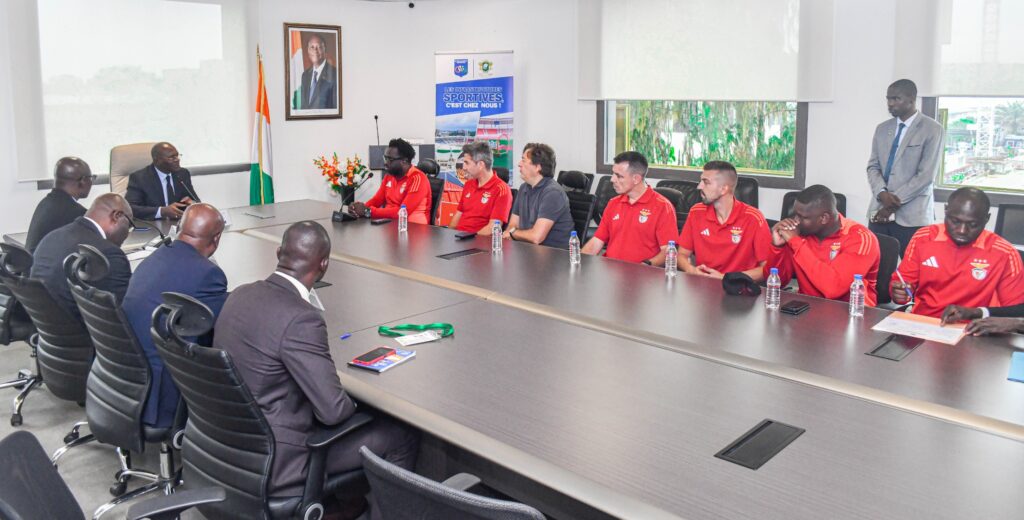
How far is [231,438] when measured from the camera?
2.70m

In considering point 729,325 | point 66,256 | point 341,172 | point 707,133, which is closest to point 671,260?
point 729,325

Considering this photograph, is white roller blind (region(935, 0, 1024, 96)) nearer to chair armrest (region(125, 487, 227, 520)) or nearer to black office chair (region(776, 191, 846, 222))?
black office chair (region(776, 191, 846, 222))

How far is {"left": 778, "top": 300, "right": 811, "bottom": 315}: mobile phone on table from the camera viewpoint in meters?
3.66

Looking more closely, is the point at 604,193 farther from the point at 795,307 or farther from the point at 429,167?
the point at 795,307

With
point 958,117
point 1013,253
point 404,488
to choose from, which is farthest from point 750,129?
point 404,488

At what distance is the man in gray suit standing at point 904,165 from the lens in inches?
223

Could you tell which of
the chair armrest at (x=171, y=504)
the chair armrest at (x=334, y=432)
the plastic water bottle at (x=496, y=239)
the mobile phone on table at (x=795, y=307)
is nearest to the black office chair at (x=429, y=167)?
the plastic water bottle at (x=496, y=239)

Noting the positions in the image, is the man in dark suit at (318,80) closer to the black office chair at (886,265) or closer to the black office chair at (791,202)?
the black office chair at (791,202)

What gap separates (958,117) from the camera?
618cm

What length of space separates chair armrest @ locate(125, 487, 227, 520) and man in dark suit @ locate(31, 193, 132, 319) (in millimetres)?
1795

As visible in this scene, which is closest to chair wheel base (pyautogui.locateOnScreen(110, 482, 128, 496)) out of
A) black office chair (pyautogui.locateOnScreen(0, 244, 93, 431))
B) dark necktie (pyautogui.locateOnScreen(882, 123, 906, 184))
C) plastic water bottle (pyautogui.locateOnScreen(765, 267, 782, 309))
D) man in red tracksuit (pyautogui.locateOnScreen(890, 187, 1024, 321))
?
black office chair (pyautogui.locateOnScreen(0, 244, 93, 431))

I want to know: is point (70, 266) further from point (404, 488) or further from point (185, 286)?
point (404, 488)

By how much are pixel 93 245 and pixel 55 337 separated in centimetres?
44

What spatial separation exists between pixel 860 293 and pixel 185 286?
270 cm
